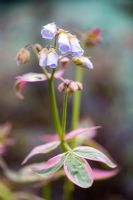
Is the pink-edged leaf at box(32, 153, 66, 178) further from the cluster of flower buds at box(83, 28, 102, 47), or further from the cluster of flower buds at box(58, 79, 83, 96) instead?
the cluster of flower buds at box(83, 28, 102, 47)

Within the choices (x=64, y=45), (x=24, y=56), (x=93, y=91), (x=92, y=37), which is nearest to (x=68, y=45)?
(x=64, y=45)

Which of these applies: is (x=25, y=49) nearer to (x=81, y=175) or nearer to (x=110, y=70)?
(x=81, y=175)

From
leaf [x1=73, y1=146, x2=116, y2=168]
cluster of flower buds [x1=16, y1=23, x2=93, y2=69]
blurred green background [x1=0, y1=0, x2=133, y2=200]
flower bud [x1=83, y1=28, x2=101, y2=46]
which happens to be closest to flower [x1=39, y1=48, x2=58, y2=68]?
cluster of flower buds [x1=16, y1=23, x2=93, y2=69]

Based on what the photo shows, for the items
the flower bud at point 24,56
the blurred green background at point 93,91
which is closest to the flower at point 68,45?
the flower bud at point 24,56

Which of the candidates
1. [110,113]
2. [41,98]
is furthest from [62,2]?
[110,113]

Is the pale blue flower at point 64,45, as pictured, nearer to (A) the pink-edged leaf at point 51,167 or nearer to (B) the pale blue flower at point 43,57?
(B) the pale blue flower at point 43,57

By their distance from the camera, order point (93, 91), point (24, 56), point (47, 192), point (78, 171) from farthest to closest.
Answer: point (93, 91), point (47, 192), point (24, 56), point (78, 171)

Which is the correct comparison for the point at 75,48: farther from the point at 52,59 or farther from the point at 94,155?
the point at 94,155
